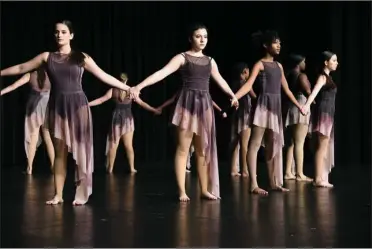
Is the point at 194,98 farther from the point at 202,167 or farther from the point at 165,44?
the point at 165,44

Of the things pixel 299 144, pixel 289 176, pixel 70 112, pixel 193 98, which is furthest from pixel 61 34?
pixel 289 176

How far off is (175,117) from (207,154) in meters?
0.38

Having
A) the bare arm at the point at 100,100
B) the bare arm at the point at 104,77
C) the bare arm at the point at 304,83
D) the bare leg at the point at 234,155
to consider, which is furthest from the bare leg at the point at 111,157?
the bare arm at the point at 104,77

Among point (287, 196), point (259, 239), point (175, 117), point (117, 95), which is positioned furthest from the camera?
point (117, 95)

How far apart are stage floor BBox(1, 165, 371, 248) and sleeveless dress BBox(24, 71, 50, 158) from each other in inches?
43.7

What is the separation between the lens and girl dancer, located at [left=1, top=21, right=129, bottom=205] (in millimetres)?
4793

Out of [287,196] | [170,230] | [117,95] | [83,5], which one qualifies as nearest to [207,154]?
[287,196]

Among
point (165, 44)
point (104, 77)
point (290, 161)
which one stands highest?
point (165, 44)

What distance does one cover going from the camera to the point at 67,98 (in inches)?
190

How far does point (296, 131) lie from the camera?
684 cm

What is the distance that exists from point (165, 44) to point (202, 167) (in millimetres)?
5138

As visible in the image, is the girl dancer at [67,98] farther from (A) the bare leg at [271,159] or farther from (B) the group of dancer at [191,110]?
(A) the bare leg at [271,159]

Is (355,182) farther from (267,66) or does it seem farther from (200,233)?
(200,233)

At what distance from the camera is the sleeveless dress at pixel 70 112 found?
4.79m
